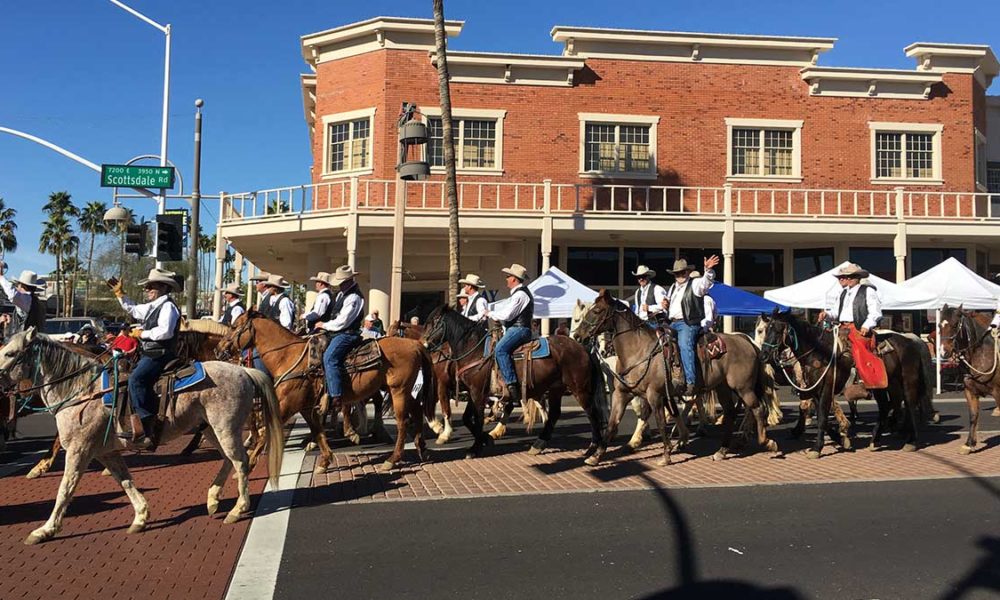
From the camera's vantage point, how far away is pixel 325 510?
297 inches

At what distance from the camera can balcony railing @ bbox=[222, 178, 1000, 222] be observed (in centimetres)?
2245

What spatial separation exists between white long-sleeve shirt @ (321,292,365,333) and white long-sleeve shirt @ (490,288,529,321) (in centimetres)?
182

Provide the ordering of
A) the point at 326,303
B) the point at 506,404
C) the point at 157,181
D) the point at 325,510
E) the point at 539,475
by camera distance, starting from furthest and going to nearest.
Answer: the point at 157,181
the point at 506,404
the point at 326,303
the point at 539,475
the point at 325,510

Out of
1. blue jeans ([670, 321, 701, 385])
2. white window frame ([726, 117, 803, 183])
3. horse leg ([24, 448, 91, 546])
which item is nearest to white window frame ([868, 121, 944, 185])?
white window frame ([726, 117, 803, 183])

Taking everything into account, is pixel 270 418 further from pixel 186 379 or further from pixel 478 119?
pixel 478 119

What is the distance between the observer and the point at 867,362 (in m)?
10.5

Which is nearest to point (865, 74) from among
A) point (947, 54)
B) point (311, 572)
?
point (947, 54)

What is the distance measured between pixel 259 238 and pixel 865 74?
68.7 feet

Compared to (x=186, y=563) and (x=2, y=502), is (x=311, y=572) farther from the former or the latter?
(x=2, y=502)

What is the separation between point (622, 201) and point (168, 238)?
14299 mm

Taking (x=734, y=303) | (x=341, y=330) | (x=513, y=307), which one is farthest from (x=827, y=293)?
(x=341, y=330)

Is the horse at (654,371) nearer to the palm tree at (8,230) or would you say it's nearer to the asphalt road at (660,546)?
the asphalt road at (660,546)

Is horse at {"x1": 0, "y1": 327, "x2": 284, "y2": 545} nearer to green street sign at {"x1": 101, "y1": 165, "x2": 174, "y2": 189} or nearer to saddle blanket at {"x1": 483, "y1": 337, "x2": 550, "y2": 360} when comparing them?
saddle blanket at {"x1": 483, "y1": 337, "x2": 550, "y2": 360}

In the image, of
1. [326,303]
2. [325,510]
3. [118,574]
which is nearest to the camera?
[118,574]
